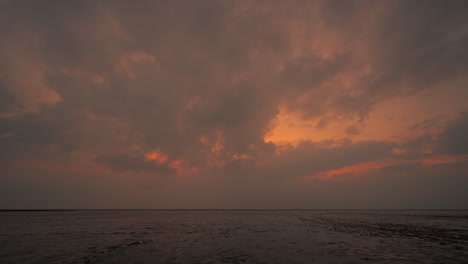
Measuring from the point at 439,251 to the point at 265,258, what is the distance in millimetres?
15121

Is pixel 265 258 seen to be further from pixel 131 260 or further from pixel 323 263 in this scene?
pixel 131 260

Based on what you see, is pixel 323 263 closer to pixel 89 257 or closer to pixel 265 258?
pixel 265 258

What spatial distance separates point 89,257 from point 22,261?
402cm

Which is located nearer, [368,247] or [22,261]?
[22,261]

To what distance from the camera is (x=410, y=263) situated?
53.9 ft

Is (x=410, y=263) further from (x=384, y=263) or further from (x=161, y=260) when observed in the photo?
(x=161, y=260)

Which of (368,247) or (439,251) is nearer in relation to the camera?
(439,251)

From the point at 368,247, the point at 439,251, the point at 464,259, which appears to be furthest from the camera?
the point at 368,247

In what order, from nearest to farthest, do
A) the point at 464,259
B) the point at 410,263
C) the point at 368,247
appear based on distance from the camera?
the point at 410,263 < the point at 464,259 < the point at 368,247

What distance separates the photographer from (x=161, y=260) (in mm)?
17484

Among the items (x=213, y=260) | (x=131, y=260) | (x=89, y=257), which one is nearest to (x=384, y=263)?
(x=213, y=260)

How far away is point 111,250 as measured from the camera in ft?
70.1

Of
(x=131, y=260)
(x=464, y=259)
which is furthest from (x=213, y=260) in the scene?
(x=464, y=259)

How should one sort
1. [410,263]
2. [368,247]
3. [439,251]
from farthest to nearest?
1. [368,247]
2. [439,251]
3. [410,263]
